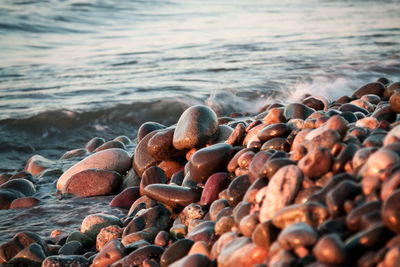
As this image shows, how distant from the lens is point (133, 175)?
4.48m

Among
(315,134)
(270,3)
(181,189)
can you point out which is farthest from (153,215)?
(270,3)

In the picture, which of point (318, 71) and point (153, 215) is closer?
point (153, 215)

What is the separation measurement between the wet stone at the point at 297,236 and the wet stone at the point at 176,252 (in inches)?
30.4

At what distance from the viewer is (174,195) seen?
3457 millimetres

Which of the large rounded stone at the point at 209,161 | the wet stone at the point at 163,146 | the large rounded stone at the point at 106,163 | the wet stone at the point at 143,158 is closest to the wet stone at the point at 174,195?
the large rounded stone at the point at 209,161

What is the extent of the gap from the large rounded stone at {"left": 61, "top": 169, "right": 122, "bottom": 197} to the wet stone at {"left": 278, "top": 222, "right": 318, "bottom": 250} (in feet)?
8.48

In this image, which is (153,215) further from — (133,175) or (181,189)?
(133,175)

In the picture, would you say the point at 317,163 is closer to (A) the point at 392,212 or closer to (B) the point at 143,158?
(A) the point at 392,212

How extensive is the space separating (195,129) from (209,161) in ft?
1.89

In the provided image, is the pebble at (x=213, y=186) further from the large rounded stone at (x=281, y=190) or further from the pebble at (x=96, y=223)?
the large rounded stone at (x=281, y=190)

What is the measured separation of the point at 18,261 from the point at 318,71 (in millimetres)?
7054

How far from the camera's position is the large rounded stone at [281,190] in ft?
7.70

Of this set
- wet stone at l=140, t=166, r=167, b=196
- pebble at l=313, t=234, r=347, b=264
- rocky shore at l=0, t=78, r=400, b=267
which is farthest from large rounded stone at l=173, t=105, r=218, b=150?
pebble at l=313, t=234, r=347, b=264

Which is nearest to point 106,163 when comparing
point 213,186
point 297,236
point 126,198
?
point 126,198
